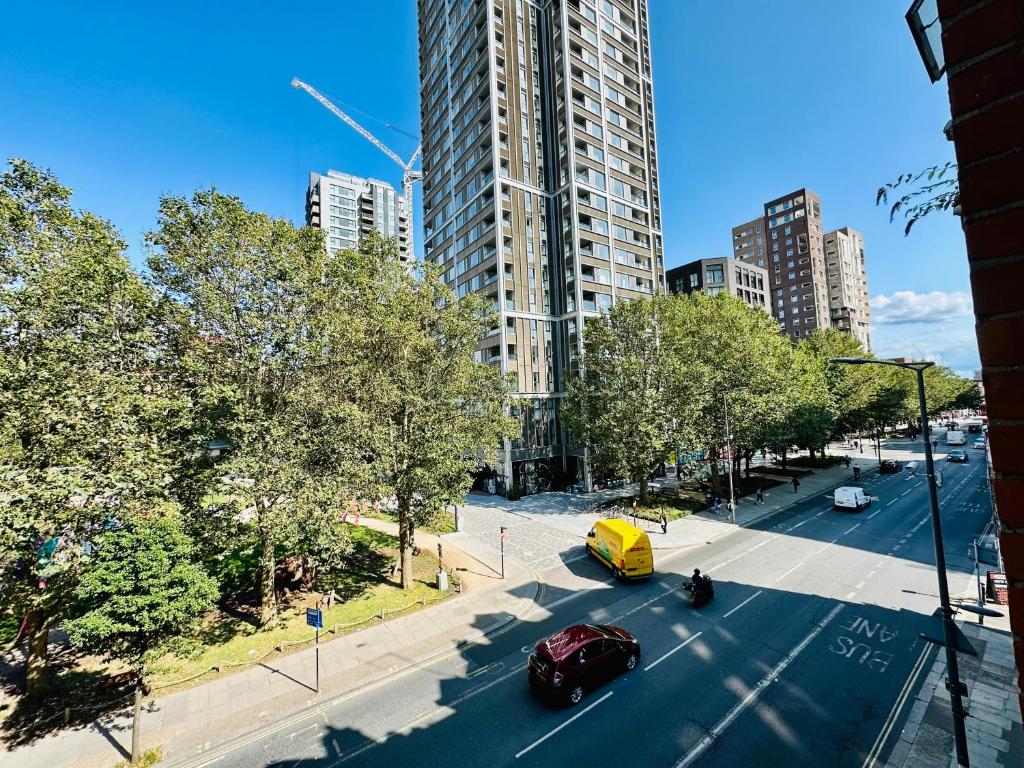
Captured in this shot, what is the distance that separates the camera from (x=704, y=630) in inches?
686

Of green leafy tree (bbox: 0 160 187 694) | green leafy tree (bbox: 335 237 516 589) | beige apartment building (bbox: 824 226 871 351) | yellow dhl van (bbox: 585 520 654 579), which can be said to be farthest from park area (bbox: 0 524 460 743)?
beige apartment building (bbox: 824 226 871 351)

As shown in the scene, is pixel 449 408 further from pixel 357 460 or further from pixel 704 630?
pixel 704 630

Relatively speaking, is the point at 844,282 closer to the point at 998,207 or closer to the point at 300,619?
the point at 300,619

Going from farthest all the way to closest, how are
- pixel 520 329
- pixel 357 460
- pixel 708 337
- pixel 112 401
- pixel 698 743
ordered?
pixel 520 329
pixel 708 337
pixel 357 460
pixel 112 401
pixel 698 743

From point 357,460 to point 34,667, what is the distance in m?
11.1

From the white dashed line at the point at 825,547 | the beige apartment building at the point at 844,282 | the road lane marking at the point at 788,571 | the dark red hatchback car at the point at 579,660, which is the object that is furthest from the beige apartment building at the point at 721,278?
the dark red hatchback car at the point at 579,660

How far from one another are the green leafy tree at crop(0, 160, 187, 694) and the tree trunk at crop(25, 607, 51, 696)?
0.10 feet

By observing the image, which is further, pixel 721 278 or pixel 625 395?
pixel 721 278

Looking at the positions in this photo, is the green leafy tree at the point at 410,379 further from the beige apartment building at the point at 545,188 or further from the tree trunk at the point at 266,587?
the beige apartment building at the point at 545,188

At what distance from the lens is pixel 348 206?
127062 mm

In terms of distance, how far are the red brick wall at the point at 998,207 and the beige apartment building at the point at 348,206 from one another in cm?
12370

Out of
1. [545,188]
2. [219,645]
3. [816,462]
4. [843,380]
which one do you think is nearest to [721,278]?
[843,380]

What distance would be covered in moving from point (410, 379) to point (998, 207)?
65.8 feet

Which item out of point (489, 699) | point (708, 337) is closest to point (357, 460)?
point (489, 699)
